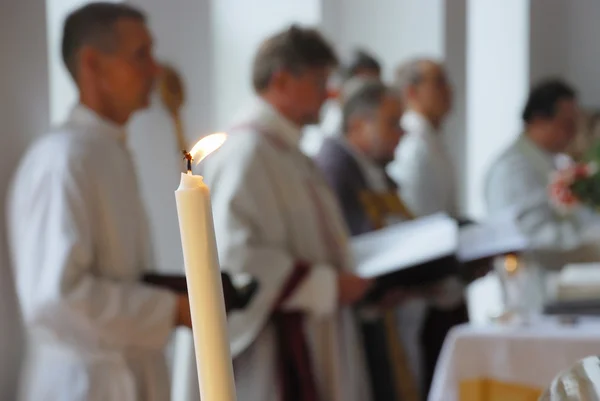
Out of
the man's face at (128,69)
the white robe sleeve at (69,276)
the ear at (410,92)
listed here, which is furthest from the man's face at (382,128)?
the white robe sleeve at (69,276)

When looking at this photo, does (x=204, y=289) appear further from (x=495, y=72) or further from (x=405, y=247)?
(x=495, y=72)

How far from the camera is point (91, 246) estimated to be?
6.54 feet

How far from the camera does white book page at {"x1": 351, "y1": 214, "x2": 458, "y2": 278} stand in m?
2.65

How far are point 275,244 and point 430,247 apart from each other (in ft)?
1.30

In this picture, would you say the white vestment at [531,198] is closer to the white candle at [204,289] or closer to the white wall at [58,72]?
the white wall at [58,72]

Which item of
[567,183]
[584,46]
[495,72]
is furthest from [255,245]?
[584,46]

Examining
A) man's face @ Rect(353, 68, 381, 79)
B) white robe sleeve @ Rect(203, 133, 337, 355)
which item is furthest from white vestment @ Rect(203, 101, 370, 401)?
man's face @ Rect(353, 68, 381, 79)

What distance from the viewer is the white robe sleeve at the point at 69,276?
193 centimetres

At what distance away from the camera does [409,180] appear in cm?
455

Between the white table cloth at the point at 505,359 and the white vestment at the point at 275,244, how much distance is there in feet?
1.05

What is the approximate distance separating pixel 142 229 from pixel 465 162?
4497mm

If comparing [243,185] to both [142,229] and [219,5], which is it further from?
[219,5]

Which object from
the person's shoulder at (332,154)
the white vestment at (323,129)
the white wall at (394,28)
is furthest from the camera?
the white wall at (394,28)

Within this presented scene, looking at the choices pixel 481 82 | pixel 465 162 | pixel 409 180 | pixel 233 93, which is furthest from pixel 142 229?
pixel 481 82
